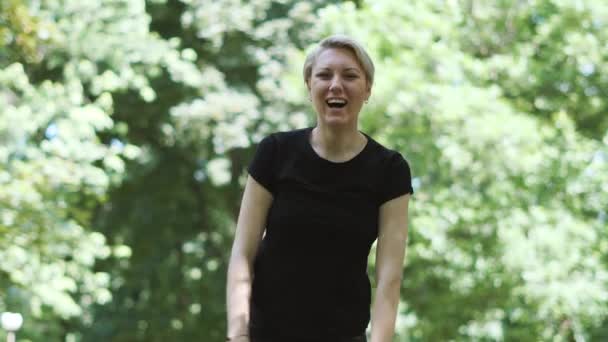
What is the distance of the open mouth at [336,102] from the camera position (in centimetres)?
251

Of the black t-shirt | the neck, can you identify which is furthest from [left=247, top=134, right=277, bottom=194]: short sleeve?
the neck

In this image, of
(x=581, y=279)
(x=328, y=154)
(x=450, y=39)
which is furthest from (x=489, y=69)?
(x=328, y=154)

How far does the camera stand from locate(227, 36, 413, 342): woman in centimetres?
245

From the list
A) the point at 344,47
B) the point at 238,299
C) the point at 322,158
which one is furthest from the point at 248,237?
the point at 344,47

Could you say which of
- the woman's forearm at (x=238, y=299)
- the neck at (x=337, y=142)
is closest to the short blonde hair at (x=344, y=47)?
the neck at (x=337, y=142)

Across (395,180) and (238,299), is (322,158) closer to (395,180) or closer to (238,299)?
(395,180)

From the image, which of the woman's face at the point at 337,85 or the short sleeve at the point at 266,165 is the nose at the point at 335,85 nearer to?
the woman's face at the point at 337,85

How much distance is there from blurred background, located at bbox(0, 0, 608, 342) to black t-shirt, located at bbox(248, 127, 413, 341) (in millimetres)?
7467

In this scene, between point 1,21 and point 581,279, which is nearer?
point 1,21

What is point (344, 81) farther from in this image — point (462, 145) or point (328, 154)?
point (462, 145)

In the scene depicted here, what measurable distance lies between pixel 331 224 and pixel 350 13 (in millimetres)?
10494

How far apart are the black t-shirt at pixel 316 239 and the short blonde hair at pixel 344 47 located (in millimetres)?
201

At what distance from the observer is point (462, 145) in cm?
1222

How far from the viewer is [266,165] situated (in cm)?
256
